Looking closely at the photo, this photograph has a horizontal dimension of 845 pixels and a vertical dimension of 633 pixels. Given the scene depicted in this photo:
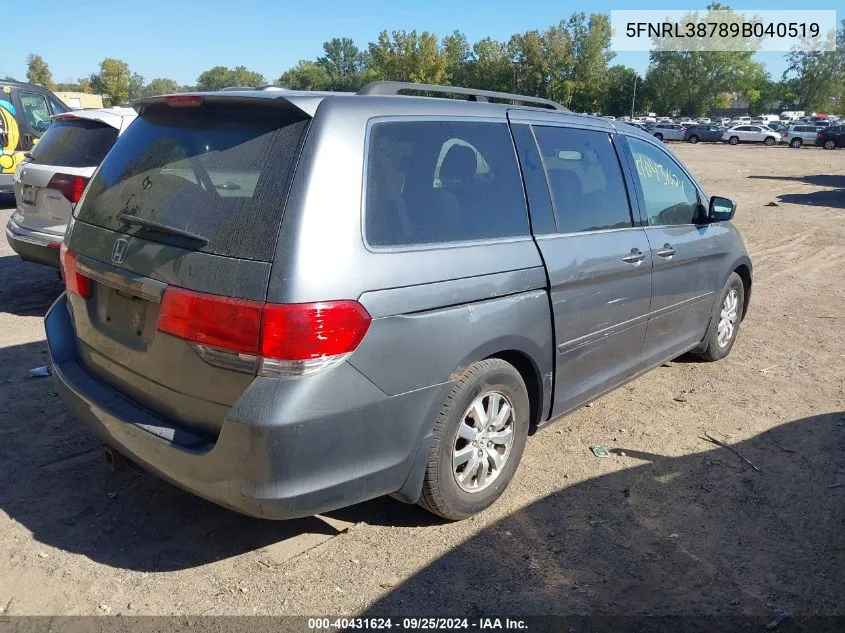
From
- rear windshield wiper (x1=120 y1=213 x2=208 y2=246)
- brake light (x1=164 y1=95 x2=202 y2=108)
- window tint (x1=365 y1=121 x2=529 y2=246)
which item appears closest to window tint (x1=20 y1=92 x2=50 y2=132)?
brake light (x1=164 y1=95 x2=202 y2=108)

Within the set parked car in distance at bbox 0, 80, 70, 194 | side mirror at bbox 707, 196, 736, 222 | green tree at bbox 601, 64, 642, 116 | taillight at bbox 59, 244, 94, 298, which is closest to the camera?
taillight at bbox 59, 244, 94, 298

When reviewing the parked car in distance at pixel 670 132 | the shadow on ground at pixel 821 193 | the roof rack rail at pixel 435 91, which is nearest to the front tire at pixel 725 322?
the roof rack rail at pixel 435 91

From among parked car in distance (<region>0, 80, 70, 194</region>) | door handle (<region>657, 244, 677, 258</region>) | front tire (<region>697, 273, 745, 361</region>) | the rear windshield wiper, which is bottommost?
front tire (<region>697, 273, 745, 361</region>)

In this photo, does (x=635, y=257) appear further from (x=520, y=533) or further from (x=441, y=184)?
(x=520, y=533)

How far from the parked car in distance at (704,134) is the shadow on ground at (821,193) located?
32.1m

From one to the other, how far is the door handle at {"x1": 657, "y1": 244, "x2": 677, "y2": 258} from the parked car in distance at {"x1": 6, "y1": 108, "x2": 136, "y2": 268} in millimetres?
4710

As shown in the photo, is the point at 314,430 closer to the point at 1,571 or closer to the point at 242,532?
the point at 242,532

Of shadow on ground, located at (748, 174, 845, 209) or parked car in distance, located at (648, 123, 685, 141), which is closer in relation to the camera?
shadow on ground, located at (748, 174, 845, 209)

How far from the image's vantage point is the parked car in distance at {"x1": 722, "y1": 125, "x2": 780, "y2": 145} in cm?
5428

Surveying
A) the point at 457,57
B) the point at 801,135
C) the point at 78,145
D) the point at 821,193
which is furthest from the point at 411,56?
the point at 78,145

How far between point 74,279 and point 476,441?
202 centimetres

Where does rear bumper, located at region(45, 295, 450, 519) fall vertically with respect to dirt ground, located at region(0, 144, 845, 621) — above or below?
above

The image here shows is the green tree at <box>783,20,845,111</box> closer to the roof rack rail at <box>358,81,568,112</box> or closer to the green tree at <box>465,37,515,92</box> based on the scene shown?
the green tree at <box>465,37,515,92</box>

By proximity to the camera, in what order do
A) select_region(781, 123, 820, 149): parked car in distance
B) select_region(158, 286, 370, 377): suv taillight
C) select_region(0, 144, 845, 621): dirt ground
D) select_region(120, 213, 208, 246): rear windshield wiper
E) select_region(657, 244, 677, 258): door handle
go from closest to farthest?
select_region(158, 286, 370, 377): suv taillight → select_region(120, 213, 208, 246): rear windshield wiper → select_region(0, 144, 845, 621): dirt ground → select_region(657, 244, 677, 258): door handle → select_region(781, 123, 820, 149): parked car in distance
